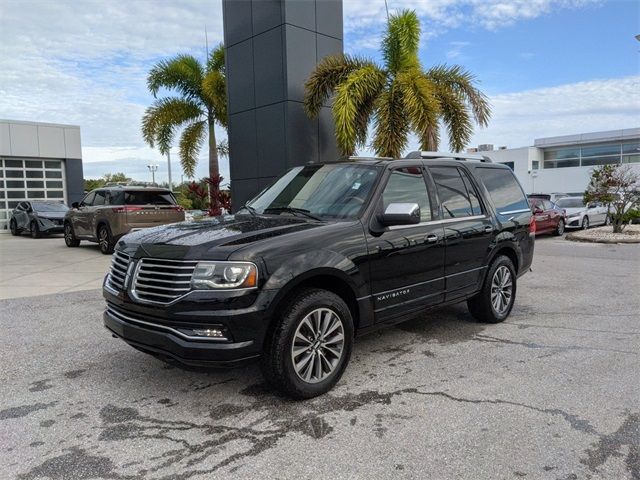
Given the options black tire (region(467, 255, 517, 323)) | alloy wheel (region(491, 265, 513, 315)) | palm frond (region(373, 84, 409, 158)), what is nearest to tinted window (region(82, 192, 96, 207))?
palm frond (region(373, 84, 409, 158))

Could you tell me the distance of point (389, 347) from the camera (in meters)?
5.09

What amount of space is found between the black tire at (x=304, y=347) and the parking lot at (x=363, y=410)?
6.0 inches

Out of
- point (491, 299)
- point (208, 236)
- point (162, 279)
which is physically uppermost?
point (208, 236)

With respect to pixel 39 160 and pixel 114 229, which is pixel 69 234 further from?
pixel 39 160

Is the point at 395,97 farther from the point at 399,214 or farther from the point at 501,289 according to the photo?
the point at 399,214

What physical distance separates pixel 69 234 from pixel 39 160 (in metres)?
12.8

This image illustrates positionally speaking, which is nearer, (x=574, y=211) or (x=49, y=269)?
(x=49, y=269)

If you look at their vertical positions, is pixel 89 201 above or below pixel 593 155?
below

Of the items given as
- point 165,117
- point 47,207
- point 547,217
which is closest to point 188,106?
point 165,117

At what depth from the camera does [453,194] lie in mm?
5305

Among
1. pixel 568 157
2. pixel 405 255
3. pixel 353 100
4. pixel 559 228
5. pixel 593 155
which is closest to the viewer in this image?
pixel 405 255

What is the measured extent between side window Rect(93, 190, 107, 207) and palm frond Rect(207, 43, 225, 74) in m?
8.19

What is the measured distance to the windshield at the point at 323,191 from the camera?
4.45 m

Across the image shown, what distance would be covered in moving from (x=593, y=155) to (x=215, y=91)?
116ft
